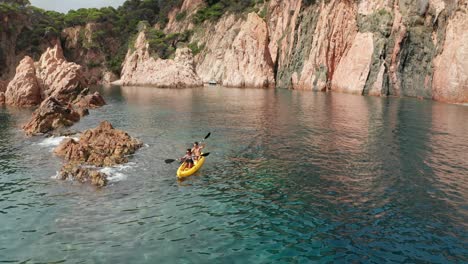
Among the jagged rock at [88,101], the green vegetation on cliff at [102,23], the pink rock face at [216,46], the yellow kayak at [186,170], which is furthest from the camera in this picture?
the green vegetation on cliff at [102,23]

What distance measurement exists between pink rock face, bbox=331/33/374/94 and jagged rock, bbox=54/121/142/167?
58.4m

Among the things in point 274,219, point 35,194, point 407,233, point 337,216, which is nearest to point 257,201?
point 274,219

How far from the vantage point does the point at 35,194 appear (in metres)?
25.0

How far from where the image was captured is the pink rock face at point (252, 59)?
359 ft

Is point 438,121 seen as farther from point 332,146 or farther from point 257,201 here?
point 257,201

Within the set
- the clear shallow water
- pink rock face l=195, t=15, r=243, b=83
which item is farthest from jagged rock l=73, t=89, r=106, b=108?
pink rock face l=195, t=15, r=243, b=83

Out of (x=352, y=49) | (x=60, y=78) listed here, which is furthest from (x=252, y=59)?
(x=60, y=78)

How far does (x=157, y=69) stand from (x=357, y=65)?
6747cm

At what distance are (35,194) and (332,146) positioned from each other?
24.8 meters

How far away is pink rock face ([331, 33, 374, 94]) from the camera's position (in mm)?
82000

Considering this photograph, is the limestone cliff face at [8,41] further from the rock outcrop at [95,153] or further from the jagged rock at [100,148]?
the rock outcrop at [95,153]

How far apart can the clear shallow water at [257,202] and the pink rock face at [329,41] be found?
5018 centimetres

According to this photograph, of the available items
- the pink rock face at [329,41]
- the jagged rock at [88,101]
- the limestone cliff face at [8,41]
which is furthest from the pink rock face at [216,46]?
the limestone cliff face at [8,41]

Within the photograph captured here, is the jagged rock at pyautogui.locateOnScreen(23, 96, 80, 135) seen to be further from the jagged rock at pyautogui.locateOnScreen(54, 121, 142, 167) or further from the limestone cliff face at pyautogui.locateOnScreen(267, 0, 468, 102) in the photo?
the limestone cliff face at pyautogui.locateOnScreen(267, 0, 468, 102)
